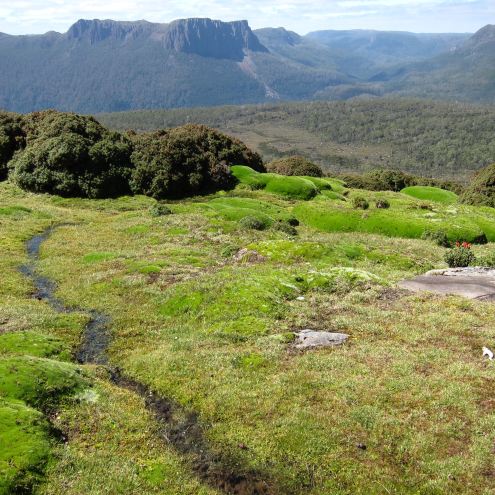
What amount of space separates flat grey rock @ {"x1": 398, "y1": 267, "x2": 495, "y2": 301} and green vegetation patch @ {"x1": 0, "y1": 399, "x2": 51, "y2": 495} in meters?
22.2

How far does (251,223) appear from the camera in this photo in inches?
1897

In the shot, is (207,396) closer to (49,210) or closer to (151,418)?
(151,418)

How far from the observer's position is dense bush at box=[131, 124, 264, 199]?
231 feet

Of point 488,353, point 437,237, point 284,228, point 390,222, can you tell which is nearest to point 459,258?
point 437,237

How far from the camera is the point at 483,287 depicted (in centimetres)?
2870

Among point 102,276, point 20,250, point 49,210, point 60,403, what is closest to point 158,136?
point 49,210

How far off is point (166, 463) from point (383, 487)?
6.86 metres

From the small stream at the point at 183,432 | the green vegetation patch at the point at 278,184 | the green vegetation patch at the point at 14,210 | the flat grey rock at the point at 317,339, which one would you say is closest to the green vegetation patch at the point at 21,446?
the small stream at the point at 183,432

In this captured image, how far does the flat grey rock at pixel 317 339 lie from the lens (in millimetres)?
22359

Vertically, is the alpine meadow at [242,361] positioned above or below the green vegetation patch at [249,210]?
above

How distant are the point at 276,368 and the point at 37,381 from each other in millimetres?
9452

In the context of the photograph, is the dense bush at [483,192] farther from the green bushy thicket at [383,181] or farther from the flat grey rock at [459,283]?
the flat grey rock at [459,283]

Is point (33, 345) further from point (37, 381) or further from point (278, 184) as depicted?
point (278, 184)

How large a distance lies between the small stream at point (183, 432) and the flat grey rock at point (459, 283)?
1745 cm
